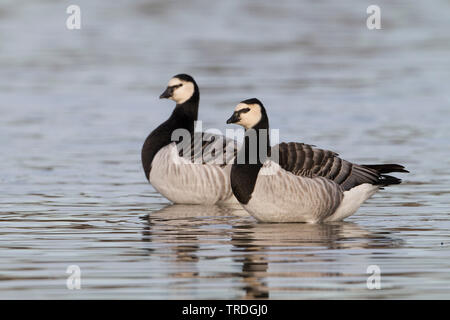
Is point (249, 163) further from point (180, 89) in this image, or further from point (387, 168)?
point (180, 89)

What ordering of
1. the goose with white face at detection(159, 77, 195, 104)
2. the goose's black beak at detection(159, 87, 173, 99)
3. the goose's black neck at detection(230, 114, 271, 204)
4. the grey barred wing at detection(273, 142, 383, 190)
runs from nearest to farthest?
the goose's black neck at detection(230, 114, 271, 204) → the grey barred wing at detection(273, 142, 383, 190) → the goose's black beak at detection(159, 87, 173, 99) → the goose with white face at detection(159, 77, 195, 104)

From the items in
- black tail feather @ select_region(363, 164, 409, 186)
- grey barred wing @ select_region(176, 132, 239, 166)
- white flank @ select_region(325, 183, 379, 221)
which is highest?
grey barred wing @ select_region(176, 132, 239, 166)

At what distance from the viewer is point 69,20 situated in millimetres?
46188

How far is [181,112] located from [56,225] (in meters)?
4.17

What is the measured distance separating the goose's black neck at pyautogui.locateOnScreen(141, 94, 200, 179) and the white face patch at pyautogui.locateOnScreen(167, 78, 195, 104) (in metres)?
0.06

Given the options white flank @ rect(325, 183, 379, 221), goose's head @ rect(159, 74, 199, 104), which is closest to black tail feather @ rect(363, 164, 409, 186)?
white flank @ rect(325, 183, 379, 221)

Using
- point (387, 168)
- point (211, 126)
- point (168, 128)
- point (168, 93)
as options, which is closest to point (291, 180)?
point (387, 168)

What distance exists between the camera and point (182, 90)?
17.2 m

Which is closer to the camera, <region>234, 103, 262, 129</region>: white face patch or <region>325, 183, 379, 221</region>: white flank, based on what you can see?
<region>234, 103, 262, 129</region>: white face patch

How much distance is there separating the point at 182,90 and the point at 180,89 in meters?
0.04

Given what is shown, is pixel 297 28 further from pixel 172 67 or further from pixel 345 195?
pixel 345 195

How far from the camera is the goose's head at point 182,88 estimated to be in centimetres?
1718

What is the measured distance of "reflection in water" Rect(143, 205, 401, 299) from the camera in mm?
10750

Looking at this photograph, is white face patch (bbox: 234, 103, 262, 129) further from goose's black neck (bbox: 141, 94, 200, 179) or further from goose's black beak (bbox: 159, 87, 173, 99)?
goose's black beak (bbox: 159, 87, 173, 99)
